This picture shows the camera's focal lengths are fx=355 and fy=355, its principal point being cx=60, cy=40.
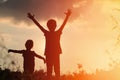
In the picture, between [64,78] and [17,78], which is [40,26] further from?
[17,78]

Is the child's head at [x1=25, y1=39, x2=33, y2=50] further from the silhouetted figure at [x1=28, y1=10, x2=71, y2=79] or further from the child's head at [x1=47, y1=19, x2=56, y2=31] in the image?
the child's head at [x1=47, y1=19, x2=56, y2=31]

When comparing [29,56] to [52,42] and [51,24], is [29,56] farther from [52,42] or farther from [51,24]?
[51,24]

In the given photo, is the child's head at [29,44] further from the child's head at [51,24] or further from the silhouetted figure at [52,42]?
the child's head at [51,24]

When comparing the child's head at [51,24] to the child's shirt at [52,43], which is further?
the child's shirt at [52,43]

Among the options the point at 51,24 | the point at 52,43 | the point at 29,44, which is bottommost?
the point at 52,43

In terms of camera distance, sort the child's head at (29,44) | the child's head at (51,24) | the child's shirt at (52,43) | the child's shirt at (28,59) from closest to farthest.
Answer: the child's head at (51,24) < the child's shirt at (52,43) < the child's head at (29,44) < the child's shirt at (28,59)

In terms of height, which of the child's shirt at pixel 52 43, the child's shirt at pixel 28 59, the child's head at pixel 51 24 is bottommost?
the child's shirt at pixel 28 59

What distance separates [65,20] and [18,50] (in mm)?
2353

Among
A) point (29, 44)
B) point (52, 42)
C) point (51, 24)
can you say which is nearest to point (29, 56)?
point (29, 44)

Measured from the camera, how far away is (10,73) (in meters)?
10.0

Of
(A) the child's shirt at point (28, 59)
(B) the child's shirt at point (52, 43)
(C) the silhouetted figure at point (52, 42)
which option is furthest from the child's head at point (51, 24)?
(A) the child's shirt at point (28, 59)

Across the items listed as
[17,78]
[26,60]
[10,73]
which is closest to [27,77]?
[17,78]

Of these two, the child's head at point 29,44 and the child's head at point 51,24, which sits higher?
the child's head at point 51,24

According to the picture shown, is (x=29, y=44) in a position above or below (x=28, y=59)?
above
